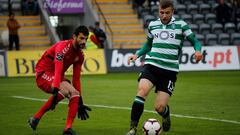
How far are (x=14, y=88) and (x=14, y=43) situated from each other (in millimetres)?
12001

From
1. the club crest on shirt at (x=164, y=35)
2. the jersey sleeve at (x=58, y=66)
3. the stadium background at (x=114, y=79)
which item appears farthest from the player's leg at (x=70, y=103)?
the club crest on shirt at (x=164, y=35)

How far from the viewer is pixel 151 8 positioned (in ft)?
124

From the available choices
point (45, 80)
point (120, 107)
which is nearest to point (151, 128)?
point (45, 80)

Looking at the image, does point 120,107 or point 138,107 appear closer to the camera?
point 138,107

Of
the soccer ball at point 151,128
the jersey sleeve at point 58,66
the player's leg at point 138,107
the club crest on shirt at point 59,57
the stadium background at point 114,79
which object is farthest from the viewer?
the stadium background at point 114,79

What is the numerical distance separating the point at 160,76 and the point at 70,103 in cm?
157

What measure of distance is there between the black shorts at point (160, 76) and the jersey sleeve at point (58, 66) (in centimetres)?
133

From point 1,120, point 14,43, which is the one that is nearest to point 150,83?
point 1,120

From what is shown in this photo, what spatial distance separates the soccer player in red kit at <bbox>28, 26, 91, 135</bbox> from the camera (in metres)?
11.4

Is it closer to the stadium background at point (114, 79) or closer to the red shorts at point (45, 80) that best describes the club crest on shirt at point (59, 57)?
the red shorts at point (45, 80)

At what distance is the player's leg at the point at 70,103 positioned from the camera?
11.4m

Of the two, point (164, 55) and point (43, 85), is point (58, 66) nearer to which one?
point (43, 85)

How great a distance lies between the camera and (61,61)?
11414 millimetres

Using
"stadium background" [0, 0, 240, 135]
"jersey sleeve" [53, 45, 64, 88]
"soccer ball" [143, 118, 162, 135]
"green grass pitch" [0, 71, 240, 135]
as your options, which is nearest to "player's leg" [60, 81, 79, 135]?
"jersey sleeve" [53, 45, 64, 88]
